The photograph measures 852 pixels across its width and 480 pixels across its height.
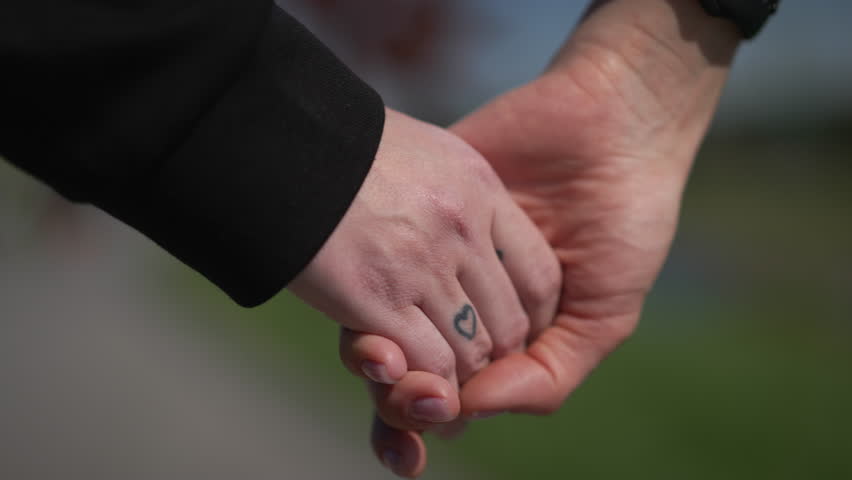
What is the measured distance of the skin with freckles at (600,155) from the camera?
5.04 feet

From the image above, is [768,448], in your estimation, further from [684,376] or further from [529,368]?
[529,368]

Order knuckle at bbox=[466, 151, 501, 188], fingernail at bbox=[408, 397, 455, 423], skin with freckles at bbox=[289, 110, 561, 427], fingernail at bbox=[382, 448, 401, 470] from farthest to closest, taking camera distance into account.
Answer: fingernail at bbox=[382, 448, 401, 470] → knuckle at bbox=[466, 151, 501, 188] → fingernail at bbox=[408, 397, 455, 423] → skin with freckles at bbox=[289, 110, 561, 427]

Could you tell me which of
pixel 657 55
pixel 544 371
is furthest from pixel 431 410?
pixel 657 55

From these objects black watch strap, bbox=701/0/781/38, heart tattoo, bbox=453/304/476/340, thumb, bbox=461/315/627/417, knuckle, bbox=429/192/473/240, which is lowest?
thumb, bbox=461/315/627/417

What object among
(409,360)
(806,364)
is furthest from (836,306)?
(409,360)

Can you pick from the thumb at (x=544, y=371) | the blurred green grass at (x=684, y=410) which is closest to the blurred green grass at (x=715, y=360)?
the blurred green grass at (x=684, y=410)

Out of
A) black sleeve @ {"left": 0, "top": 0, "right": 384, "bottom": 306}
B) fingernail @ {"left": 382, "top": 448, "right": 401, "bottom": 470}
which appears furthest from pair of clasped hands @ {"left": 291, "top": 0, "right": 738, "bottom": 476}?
black sleeve @ {"left": 0, "top": 0, "right": 384, "bottom": 306}

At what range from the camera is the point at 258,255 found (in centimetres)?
99

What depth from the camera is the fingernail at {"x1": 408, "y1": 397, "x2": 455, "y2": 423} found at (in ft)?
4.11

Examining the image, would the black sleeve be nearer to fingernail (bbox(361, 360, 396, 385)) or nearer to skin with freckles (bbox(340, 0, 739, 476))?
fingernail (bbox(361, 360, 396, 385))

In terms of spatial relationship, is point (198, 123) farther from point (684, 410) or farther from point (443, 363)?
point (684, 410)

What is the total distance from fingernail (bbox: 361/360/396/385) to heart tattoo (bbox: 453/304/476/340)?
19 cm

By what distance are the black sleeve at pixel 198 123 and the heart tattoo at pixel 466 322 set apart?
41cm

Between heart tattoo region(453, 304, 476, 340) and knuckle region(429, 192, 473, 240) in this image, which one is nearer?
knuckle region(429, 192, 473, 240)
